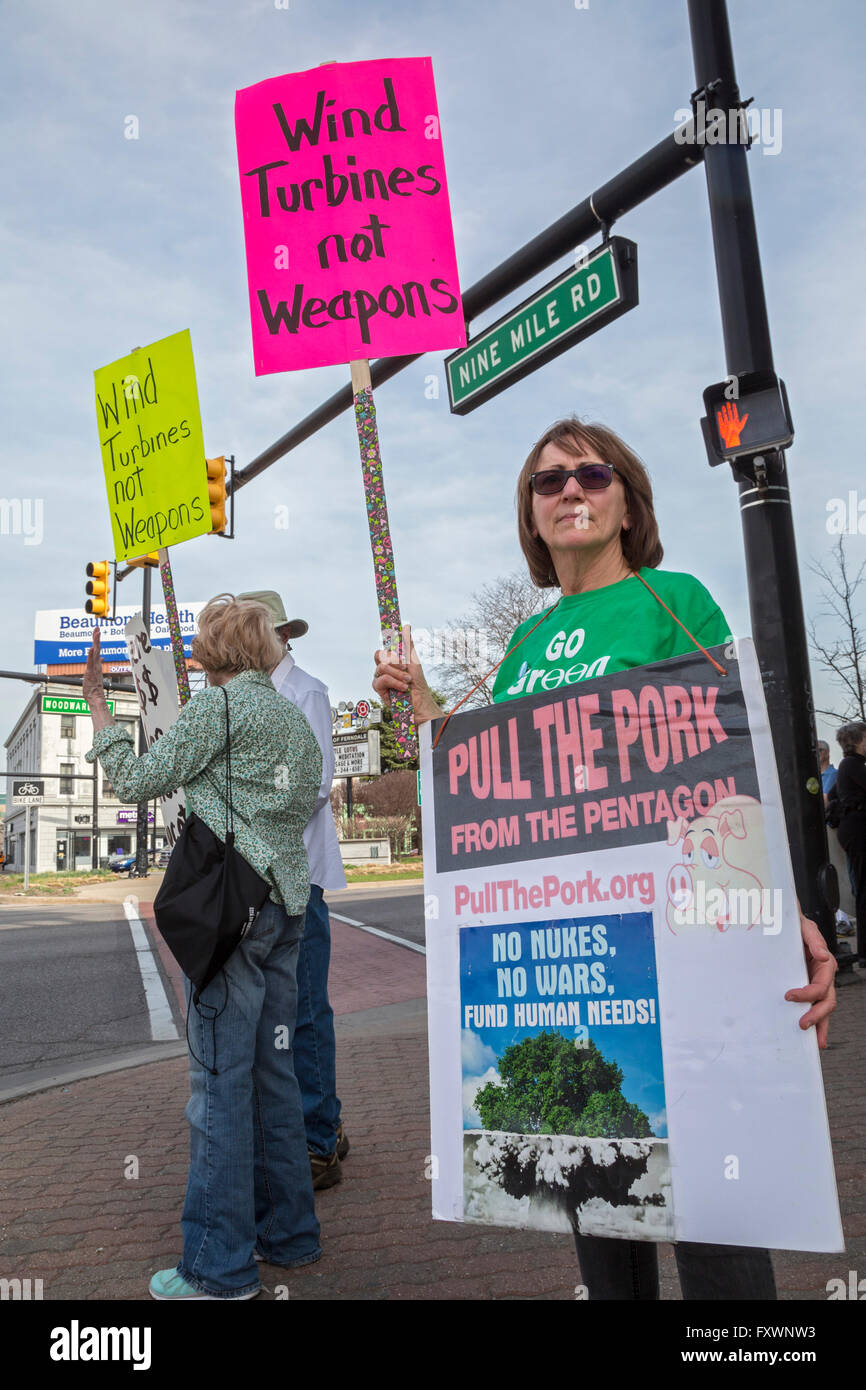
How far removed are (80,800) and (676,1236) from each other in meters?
81.4

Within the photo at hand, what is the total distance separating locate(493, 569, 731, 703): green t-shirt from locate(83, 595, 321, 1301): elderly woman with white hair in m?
1.01

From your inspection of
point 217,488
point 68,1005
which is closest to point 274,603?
point 217,488

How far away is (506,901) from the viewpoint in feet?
6.34

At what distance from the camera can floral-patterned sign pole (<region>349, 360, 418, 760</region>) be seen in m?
2.33

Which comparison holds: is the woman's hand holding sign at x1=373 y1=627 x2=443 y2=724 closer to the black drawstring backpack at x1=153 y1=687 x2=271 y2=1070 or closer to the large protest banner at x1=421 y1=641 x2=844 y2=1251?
the large protest banner at x1=421 y1=641 x2=844 y2=1251

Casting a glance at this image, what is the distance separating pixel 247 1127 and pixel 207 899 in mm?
641

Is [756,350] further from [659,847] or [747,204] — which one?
[659,847]

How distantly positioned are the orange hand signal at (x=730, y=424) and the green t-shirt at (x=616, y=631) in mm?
3326

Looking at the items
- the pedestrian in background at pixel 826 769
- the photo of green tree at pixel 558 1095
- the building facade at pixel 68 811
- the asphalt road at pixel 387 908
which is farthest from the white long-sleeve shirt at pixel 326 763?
the building facade at pixel 68 811

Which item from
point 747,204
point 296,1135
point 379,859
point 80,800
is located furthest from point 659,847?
point 80,800

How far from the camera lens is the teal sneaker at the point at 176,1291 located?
8.84ft

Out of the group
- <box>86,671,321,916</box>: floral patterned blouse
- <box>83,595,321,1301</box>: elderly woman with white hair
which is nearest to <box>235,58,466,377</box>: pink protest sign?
<box>83,595,321,1301</box>: elderly woman with white hair

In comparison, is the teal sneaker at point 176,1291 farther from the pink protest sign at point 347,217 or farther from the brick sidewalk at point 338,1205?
the pink protest sign at point 347,217

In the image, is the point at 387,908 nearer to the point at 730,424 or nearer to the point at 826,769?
the point at 826,769
